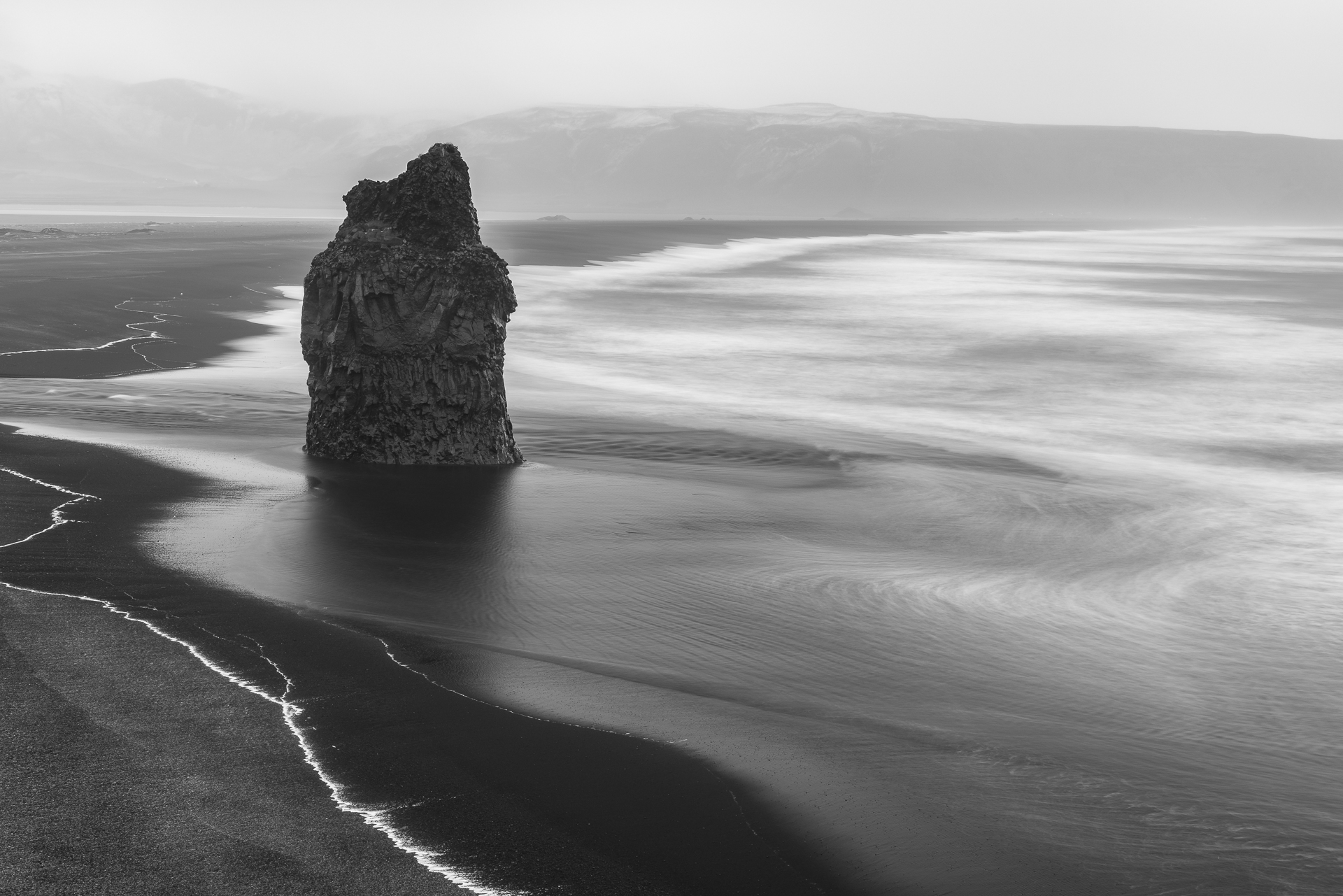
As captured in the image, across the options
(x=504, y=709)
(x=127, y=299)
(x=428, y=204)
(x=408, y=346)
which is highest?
(x=428, y=204)

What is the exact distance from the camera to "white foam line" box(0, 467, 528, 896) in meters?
4.98

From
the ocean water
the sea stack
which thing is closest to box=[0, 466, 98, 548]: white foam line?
the ocean water

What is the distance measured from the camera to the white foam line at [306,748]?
16.3 feet

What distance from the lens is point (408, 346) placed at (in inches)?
503

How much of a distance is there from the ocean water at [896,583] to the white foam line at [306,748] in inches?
39.1

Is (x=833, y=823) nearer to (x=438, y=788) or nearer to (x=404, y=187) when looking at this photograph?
(x=438, y=788)

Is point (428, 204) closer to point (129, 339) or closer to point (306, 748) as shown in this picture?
point (306, 748)

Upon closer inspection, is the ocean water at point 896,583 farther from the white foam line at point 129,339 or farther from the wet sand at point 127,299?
the white foam line at point 129,339

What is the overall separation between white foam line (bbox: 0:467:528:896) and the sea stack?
12.5 ft

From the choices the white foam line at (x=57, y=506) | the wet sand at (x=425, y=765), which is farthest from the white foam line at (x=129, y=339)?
the wet sand at (x=425, y=765)

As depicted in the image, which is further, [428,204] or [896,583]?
[428,204]

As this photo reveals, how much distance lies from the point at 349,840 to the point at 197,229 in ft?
231

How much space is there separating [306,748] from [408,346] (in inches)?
285

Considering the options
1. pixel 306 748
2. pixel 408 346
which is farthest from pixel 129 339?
pixel 306 748
